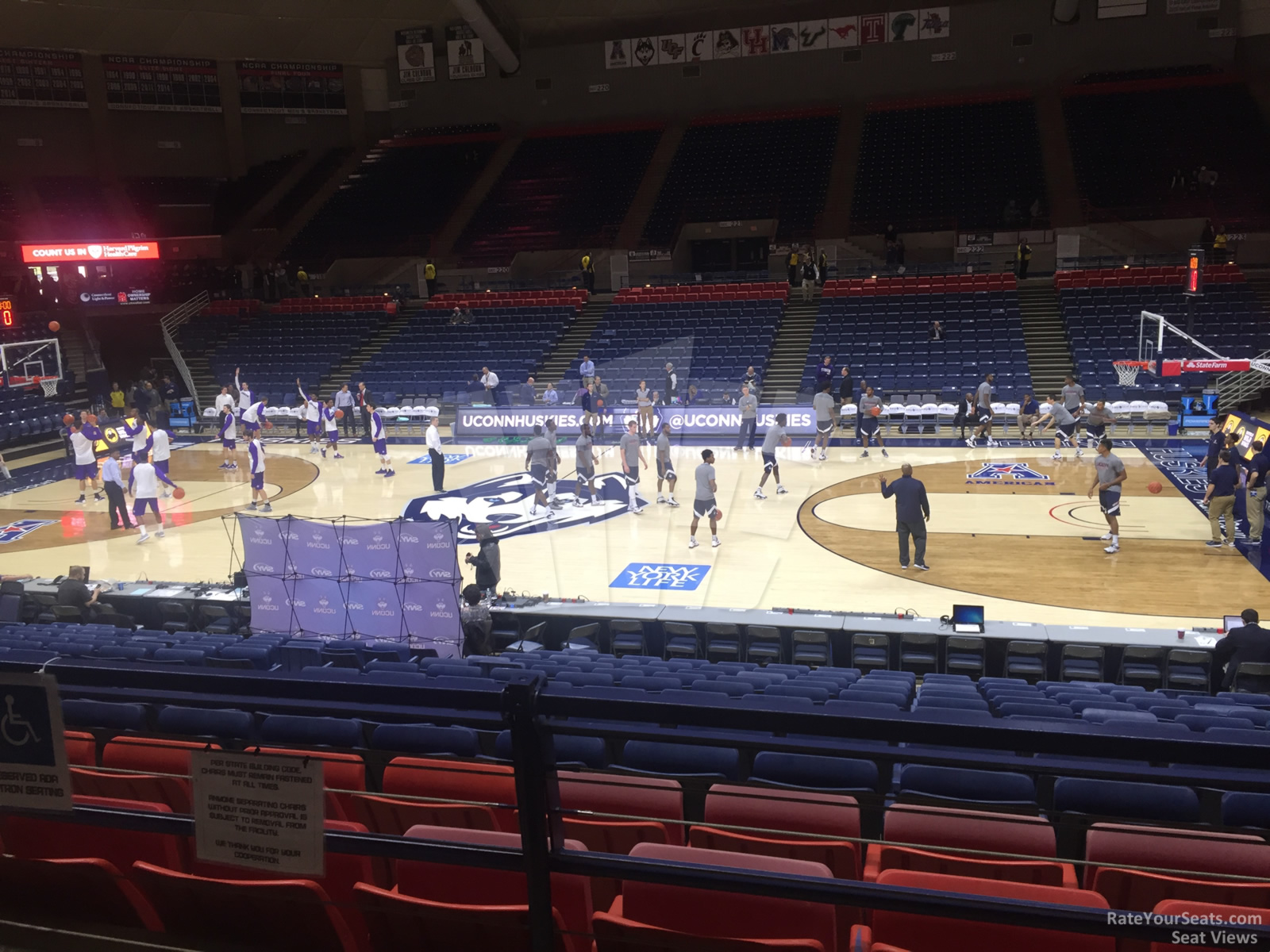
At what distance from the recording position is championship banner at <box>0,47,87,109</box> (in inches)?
1331

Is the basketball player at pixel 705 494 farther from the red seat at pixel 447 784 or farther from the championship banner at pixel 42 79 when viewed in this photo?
the championship banner at pixel 42 79

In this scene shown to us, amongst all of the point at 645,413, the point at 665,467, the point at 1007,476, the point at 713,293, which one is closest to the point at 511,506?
the point at 665,467

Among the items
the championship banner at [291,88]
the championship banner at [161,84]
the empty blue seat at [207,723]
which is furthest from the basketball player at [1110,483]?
the championship banner at [161,84]

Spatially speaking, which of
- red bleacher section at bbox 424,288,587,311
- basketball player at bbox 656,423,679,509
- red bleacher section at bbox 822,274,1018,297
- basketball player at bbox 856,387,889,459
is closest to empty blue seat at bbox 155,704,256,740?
basketball player at bbox 656,423,679,509

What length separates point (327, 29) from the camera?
114 feet

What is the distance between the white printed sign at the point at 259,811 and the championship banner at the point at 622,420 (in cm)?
2055

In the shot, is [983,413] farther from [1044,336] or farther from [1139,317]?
[1139,317]

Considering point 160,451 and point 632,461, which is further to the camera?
point 160,451

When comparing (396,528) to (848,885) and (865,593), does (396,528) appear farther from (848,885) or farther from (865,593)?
(848,885)

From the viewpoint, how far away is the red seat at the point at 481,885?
2.65 meters

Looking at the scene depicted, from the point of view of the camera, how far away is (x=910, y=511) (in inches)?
531

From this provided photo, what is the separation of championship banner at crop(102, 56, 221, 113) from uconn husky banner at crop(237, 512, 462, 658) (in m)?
32.4

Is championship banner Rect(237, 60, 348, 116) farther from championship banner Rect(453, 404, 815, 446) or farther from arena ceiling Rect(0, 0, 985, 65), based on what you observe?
championship banner Rect(453, 404, 815, 446)

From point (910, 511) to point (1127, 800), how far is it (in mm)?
9703
